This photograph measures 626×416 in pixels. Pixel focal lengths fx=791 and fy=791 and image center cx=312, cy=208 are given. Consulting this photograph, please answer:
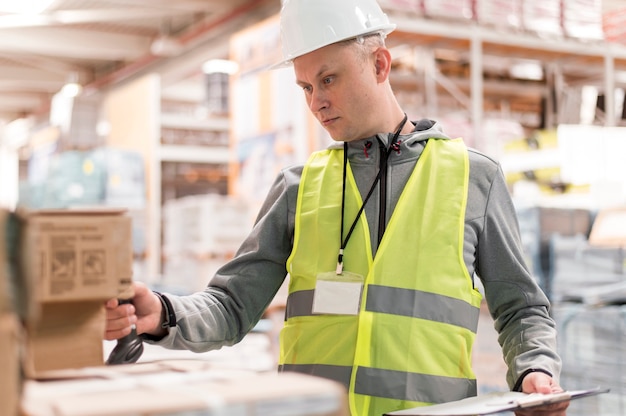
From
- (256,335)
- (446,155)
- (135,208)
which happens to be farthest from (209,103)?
(446,155)

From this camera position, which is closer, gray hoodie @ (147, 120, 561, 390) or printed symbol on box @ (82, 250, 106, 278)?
printed symbol on box @ (82, 250, 106, 278)

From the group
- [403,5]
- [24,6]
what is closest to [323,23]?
[403,5]

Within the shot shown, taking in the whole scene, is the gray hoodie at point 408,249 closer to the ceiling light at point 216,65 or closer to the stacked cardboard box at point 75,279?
the stacked cardboard box at point 75,279

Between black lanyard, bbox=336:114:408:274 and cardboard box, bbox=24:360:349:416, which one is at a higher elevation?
black lanyard, bbox=336:114:408:274

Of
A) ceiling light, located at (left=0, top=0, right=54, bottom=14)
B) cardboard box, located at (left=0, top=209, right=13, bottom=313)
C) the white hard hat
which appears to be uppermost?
ceiling light, located at (left=0, top=0, right=54, bottom=14)

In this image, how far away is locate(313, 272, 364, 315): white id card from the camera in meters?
2.10

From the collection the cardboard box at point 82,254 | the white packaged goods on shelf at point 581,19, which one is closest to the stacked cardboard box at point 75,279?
the cardboard box at point 82,254

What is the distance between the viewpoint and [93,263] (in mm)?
1369

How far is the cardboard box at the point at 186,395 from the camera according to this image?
1.08 m

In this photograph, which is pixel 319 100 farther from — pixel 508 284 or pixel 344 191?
pixel 508 284

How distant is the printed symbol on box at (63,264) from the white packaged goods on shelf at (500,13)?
20.9 ft

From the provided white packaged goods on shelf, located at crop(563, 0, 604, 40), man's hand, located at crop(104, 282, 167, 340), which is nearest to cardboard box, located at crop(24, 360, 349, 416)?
man's hand, located at crop(104, 282, 167, 340)

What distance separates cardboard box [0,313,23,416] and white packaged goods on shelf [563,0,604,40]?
7422 millimetres

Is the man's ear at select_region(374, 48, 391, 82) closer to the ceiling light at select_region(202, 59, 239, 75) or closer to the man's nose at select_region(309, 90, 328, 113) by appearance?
the man's nose at select_region(309, 90, 328, 113)
